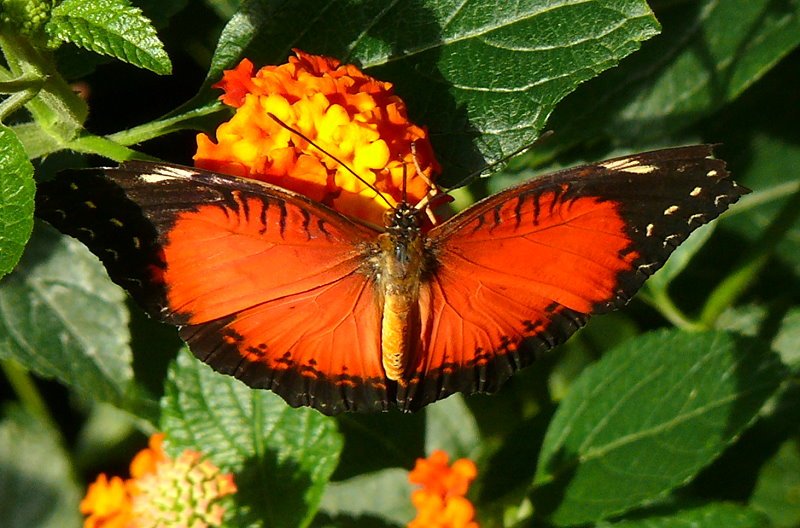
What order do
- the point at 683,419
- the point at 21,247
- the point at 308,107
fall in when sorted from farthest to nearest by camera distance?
the point at 683,419 < the point at 308,107 < the point at 21,247

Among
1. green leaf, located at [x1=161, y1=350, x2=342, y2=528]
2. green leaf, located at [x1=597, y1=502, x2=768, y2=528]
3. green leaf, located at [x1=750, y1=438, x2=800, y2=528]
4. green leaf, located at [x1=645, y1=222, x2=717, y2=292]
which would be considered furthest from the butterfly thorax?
green leaf, located at [x1=750, y1=438, x2=800, y2=528]

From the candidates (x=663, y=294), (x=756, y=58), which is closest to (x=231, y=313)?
(x=663, y=294)

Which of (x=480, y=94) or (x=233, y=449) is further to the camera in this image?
(x=233, y=449)

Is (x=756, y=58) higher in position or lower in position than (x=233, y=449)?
higher

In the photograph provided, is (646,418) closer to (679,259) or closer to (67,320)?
(679,259)

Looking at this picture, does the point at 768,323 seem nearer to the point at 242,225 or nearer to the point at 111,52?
the point at 242,225

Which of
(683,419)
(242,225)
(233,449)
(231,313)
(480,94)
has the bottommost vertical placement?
(683,419)

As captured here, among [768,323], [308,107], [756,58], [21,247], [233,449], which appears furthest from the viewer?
[768,323]

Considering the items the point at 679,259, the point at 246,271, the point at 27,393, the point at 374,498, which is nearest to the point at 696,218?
the point at 246,271
